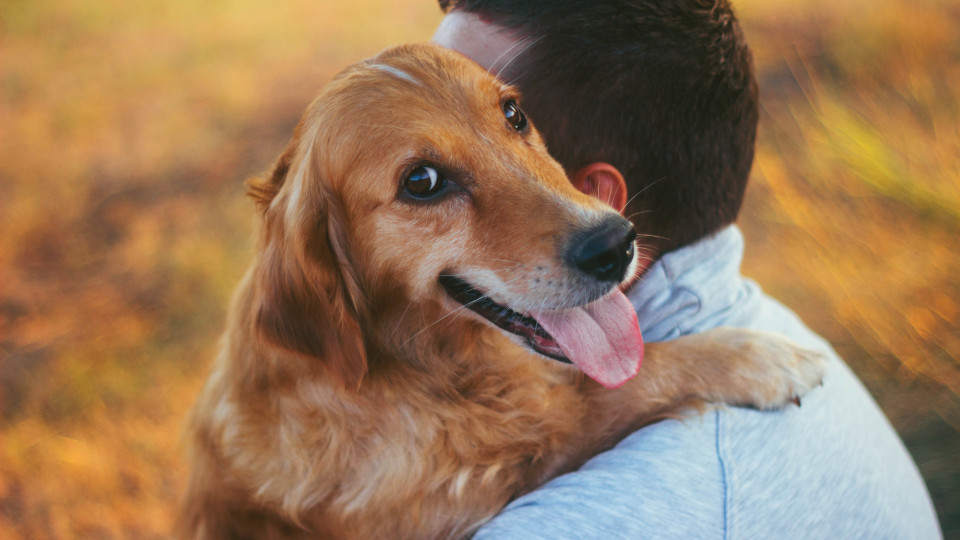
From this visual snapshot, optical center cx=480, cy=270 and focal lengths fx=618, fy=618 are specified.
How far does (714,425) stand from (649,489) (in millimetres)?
355

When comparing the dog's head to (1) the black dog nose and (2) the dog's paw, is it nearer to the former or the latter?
(1) the black dog nose

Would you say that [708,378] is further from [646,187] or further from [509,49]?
[509,49]

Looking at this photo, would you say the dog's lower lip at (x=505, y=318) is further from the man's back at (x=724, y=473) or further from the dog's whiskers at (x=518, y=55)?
the dog's whiskers at (x=518, y=55)

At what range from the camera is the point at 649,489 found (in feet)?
5.26

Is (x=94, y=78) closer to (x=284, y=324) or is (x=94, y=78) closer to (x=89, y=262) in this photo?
(x=89, y=262)

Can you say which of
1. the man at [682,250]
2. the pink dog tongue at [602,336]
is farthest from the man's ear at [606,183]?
the pink dog tongue at [602,336]

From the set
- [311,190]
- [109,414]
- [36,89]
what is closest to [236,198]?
A: [109,414]

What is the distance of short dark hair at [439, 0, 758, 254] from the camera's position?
2012mm

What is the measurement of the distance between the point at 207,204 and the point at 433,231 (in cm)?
483

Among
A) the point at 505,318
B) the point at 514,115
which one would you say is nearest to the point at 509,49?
the point at 514,115

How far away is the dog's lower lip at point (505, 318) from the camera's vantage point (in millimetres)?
1994

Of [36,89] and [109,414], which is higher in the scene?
[36,89]

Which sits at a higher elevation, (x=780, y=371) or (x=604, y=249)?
(x=604, y=249)

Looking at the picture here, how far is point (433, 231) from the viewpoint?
1980mm
